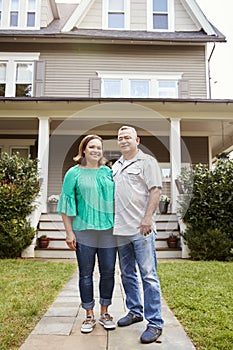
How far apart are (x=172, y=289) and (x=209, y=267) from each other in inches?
61.3

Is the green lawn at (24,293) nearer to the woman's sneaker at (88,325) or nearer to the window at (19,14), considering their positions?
the woman's sneaker at (88,325)

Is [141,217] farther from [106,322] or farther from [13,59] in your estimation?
[13,59]

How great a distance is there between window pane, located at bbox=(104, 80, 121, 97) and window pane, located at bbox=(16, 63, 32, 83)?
2.30m

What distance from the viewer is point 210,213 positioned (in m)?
5.89

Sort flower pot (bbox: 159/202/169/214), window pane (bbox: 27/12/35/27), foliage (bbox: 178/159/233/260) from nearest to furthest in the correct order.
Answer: foliage (bbox: 178/159/233/260), flower pot (bbox: 159/202/169/214), window pane (bbox: 27/12/35/27)

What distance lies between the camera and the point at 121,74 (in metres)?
9.86

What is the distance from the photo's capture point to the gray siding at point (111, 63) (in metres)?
9.80

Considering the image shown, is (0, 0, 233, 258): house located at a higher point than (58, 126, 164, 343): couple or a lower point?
higher

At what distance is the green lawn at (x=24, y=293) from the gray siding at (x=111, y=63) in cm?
615

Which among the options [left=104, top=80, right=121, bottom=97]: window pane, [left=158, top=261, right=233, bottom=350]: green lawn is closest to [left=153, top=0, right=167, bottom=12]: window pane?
[left=104, top=80, right=121, bottom=97]: window pane

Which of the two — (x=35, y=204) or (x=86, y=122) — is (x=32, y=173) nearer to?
(x=35, y=204)

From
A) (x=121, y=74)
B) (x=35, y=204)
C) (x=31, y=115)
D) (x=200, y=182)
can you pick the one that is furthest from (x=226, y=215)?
(x=121, y=74)

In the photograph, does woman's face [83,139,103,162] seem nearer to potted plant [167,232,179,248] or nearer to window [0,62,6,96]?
potted plant [167,232,179,248]

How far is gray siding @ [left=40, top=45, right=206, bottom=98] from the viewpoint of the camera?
9.80 metres
